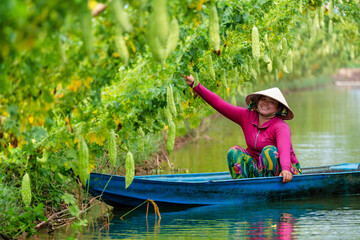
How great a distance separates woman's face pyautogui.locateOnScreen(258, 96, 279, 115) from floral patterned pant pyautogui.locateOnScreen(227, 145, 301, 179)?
49 centimetres

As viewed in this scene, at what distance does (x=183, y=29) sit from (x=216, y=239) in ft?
7.32

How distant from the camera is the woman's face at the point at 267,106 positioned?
8688 mm

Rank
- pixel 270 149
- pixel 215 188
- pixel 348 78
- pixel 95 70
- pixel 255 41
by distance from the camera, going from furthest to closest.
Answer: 1. pixel 348 78
2. pixel 215 188
3. pixel 270 149
4. pixel 255 41
5. pixel 95 70

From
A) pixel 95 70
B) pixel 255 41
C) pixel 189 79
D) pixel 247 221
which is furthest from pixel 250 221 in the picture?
pixel 95 70

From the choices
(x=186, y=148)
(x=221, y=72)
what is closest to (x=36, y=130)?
(x=221, y=72)

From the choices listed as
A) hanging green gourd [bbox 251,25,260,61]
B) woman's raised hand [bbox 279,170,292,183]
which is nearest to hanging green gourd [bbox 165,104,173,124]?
hanging green gourd [bbox 251,25,260,61]

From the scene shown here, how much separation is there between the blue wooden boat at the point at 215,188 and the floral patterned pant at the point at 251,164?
0.16m

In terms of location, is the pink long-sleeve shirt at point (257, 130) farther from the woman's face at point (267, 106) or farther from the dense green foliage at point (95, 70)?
the dense green foliage at point (95, 70)

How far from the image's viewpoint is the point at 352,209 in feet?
28.4

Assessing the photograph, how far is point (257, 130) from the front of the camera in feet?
28.8

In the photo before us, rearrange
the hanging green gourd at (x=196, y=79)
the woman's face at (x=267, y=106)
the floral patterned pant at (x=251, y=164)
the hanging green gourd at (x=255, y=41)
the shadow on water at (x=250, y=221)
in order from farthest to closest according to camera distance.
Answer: the woman's face at (x=267, y=106), the floral patterned pant at (x=251, y=164), the hanging green gourd at (x=196, y=79), the hanging green gourd at (x=255, y=41), the shadow on water at (x=250, y=221)

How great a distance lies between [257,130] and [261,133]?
0.07 meters

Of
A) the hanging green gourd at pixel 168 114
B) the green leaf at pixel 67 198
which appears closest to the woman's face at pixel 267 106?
the hanging green gourd at pixel 168 114

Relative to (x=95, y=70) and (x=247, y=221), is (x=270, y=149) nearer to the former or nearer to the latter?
(x=247, y=221)
